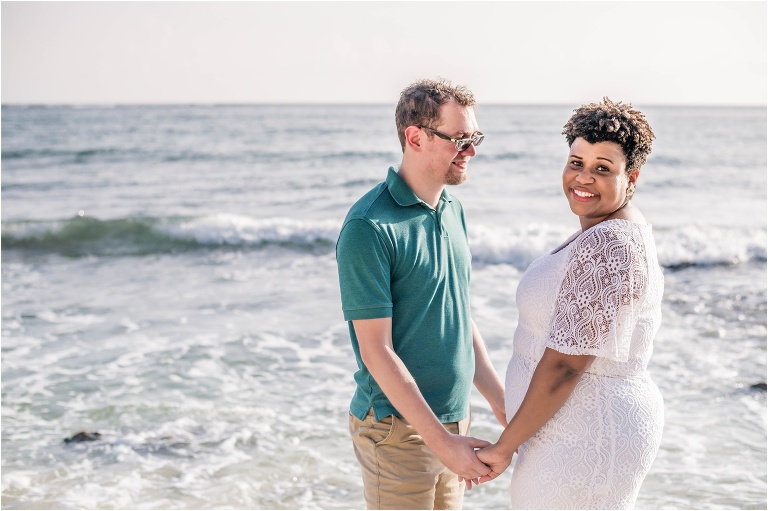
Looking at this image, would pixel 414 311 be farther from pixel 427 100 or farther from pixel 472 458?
pixel 427 100

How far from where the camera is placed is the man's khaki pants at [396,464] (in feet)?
9.51

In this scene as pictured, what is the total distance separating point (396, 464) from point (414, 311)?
590 mm

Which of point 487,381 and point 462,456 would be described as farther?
point 487,381

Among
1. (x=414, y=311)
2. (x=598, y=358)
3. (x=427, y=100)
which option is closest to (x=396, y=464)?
(x=414, y=311)

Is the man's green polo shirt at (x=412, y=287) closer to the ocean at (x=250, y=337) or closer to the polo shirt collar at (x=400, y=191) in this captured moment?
the polo shirt collar at (x=400, y=191)

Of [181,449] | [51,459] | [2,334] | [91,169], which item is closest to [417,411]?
[181,449]

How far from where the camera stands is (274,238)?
14.4m

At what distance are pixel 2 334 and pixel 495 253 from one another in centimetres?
761

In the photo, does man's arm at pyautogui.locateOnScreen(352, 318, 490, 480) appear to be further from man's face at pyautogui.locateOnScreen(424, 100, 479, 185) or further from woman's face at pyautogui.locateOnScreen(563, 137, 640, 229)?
woman's face at pyautogui.locateOnScreen(563, 137, 640, 229)

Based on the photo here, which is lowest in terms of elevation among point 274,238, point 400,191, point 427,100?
point 274,238

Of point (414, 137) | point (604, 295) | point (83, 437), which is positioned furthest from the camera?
point (83, 437)

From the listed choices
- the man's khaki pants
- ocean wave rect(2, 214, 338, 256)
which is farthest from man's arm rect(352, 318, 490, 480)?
ocean wave rect(2, 214, 338, 256)

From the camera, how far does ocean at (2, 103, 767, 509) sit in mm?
5168

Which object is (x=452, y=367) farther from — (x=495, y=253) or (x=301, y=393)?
(x=495, y=253)
